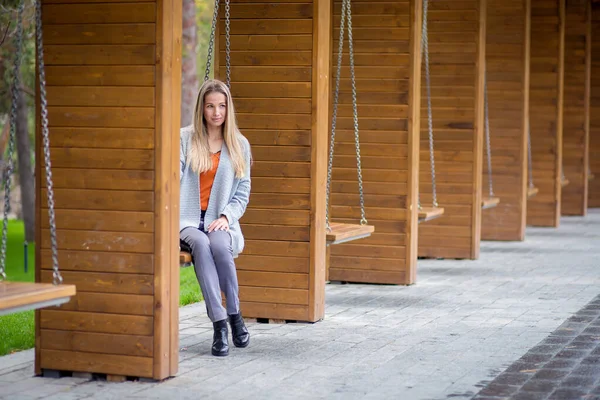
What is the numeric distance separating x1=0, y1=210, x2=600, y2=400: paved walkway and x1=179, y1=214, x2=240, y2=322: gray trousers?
0.26 m

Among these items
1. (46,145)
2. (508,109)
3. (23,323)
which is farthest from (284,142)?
(508,109)

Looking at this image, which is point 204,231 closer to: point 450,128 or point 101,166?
point 101,166

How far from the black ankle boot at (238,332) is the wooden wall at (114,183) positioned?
2.84 feet

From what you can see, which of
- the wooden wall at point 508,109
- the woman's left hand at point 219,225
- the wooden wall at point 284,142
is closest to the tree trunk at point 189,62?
the wooden wall at point 508,109

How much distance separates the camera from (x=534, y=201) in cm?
1491

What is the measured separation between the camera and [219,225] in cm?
614

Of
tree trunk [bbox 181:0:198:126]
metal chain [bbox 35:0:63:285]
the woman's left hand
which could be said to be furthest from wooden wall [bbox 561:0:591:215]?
metal chain [bbox 35:0:63:285]

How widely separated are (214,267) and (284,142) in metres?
1.30

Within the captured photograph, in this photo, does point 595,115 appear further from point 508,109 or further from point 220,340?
point 220,340

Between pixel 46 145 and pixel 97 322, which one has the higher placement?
pixel 46 145

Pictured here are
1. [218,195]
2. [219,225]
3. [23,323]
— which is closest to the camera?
[219,225]

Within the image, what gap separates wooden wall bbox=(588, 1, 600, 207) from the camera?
18750 mm

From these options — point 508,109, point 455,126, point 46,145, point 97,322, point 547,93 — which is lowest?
point 97,322

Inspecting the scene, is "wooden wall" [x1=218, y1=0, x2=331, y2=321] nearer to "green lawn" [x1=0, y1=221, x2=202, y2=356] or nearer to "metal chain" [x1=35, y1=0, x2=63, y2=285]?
"green lawn" [x1=0, y1=221, x2=202, y2=356]
